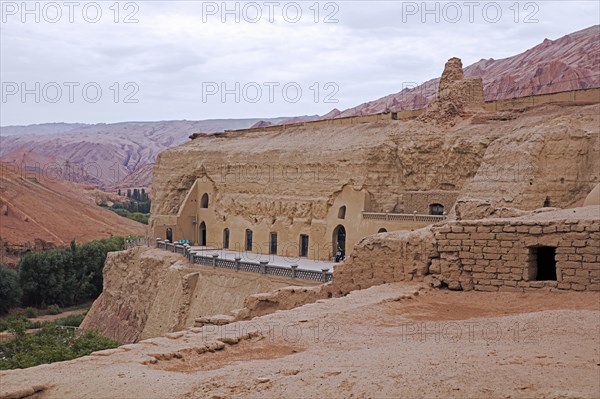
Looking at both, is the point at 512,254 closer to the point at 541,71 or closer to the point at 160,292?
the point at 160,292

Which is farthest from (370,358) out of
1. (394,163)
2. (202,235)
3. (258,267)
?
(202,235)

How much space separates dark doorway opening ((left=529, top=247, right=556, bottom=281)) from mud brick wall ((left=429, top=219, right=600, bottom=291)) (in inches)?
0.7

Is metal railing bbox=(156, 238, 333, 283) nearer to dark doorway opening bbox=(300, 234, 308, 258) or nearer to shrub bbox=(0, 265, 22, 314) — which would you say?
dark doorway opening bbox=(300, 234, 308, 258)

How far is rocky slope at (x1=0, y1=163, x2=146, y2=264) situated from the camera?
198 ft

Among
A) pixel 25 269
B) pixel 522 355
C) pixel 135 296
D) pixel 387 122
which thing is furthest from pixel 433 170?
pixel 25 269

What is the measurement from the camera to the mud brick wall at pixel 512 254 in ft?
31.6

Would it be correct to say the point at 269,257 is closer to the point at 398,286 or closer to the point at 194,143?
the point at 194,143

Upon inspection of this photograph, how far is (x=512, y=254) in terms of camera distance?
10.3 meters

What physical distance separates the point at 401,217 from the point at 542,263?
690 inches

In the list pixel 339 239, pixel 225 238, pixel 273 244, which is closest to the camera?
pixel 339 239

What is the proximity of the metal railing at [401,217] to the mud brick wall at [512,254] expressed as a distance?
15.7 metres

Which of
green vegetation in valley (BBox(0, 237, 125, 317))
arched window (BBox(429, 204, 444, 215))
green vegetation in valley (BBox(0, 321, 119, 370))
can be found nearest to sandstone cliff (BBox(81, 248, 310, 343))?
green vegetation in valley (BBox(0, 321, 119, 370))

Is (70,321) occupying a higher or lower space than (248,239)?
lower

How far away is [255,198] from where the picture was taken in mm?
35875
